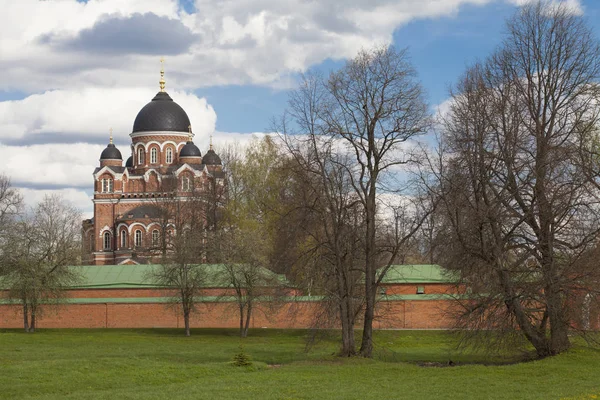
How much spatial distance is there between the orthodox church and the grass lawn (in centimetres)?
4547

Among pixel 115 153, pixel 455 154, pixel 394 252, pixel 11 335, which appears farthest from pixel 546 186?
pixel 115 153

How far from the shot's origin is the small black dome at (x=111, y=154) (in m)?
85.4

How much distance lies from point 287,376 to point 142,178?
61452mm

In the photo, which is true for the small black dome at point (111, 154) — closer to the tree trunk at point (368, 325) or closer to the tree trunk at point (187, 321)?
the tree trunk at point (187, 321)

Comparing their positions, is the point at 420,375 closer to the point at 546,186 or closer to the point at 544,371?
the point at 544,371

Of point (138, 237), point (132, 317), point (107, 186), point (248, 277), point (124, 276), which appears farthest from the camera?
point (107, 186)

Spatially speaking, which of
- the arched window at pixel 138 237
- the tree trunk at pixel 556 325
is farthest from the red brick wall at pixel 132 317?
the arched window at pixel 138 237

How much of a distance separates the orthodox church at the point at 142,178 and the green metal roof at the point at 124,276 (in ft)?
76.0

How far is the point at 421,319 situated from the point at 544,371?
22.4m

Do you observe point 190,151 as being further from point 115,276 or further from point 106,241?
point 115,276

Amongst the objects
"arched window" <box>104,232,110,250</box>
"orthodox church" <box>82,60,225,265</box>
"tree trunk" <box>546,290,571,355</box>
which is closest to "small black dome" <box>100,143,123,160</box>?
"orthodox church" <box>82,60,225,265</box>

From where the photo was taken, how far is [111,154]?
280ft

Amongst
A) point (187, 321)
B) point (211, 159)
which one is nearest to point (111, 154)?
point (211, 159)

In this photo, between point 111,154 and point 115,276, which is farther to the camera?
point 111,154
